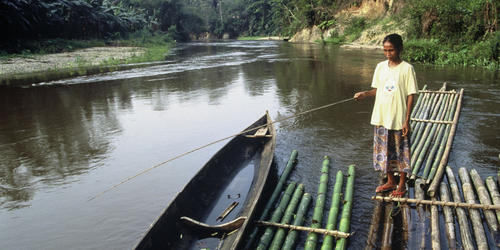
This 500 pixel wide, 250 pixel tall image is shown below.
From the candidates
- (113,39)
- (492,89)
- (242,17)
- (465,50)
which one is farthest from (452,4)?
(242,17)

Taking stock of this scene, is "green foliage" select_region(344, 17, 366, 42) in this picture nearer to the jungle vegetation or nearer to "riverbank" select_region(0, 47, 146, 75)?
the jungle vegetation

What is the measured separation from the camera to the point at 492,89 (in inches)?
409

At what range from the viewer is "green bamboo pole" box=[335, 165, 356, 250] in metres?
3.50

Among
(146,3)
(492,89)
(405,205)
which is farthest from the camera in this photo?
(146,3)

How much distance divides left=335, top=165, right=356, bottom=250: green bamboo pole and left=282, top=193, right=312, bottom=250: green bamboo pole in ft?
1.46

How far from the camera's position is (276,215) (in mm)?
4090

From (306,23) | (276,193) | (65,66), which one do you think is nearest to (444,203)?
(276,193)

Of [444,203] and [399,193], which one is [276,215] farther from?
[444,203]

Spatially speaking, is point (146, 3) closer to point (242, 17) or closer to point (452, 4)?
point (242, 17)

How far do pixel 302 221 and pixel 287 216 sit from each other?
181 mm

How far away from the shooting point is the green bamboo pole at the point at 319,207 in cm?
360

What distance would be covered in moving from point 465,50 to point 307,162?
531 inches

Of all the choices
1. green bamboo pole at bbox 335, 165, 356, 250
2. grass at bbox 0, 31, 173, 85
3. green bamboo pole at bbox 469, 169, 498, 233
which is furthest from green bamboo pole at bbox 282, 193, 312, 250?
grass at bbox 0, 31, 173, 85

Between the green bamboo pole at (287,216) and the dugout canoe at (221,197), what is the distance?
389 millimetres
